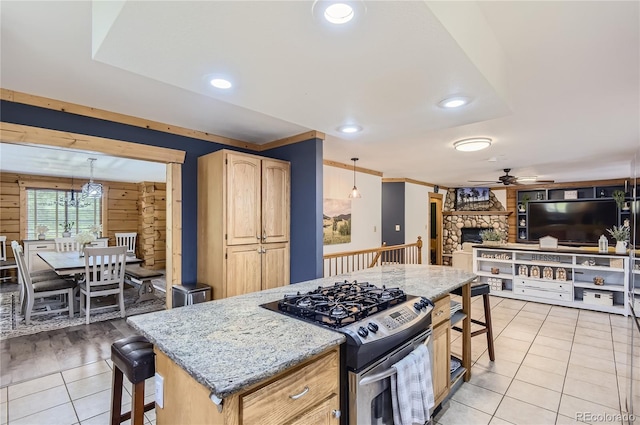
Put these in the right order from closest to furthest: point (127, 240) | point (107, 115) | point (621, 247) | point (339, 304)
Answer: point (339, 304)
point (107, 115)
point (621, 247)
point (127, 240)

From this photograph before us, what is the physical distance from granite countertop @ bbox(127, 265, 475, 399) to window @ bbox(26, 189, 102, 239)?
6.69 metres

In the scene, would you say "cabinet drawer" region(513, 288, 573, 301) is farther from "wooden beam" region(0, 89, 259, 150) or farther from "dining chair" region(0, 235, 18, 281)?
"dining chair" region(0, 235, 18, 281)

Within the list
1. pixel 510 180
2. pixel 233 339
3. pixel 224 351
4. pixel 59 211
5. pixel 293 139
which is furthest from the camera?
pixel 59 211

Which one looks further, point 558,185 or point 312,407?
point 558,185

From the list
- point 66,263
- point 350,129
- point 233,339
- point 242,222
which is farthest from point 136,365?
point 66,263

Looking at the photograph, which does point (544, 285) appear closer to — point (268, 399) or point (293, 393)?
point (293, 393)

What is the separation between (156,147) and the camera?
325 cm

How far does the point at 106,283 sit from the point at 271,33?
13.8ft

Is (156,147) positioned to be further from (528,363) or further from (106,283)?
(528,363)

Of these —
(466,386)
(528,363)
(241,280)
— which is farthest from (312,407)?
→ (528,363)

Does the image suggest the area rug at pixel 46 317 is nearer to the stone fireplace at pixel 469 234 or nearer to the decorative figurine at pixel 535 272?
the decorative figurine at pixel 535 272

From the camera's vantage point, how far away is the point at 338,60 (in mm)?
1542

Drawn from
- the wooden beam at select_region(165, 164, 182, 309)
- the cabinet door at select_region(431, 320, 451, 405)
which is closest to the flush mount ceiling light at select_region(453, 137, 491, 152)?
the cabinet door at select_region(431, 320, 451, 405)

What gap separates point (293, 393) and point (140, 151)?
2885 millimetres
